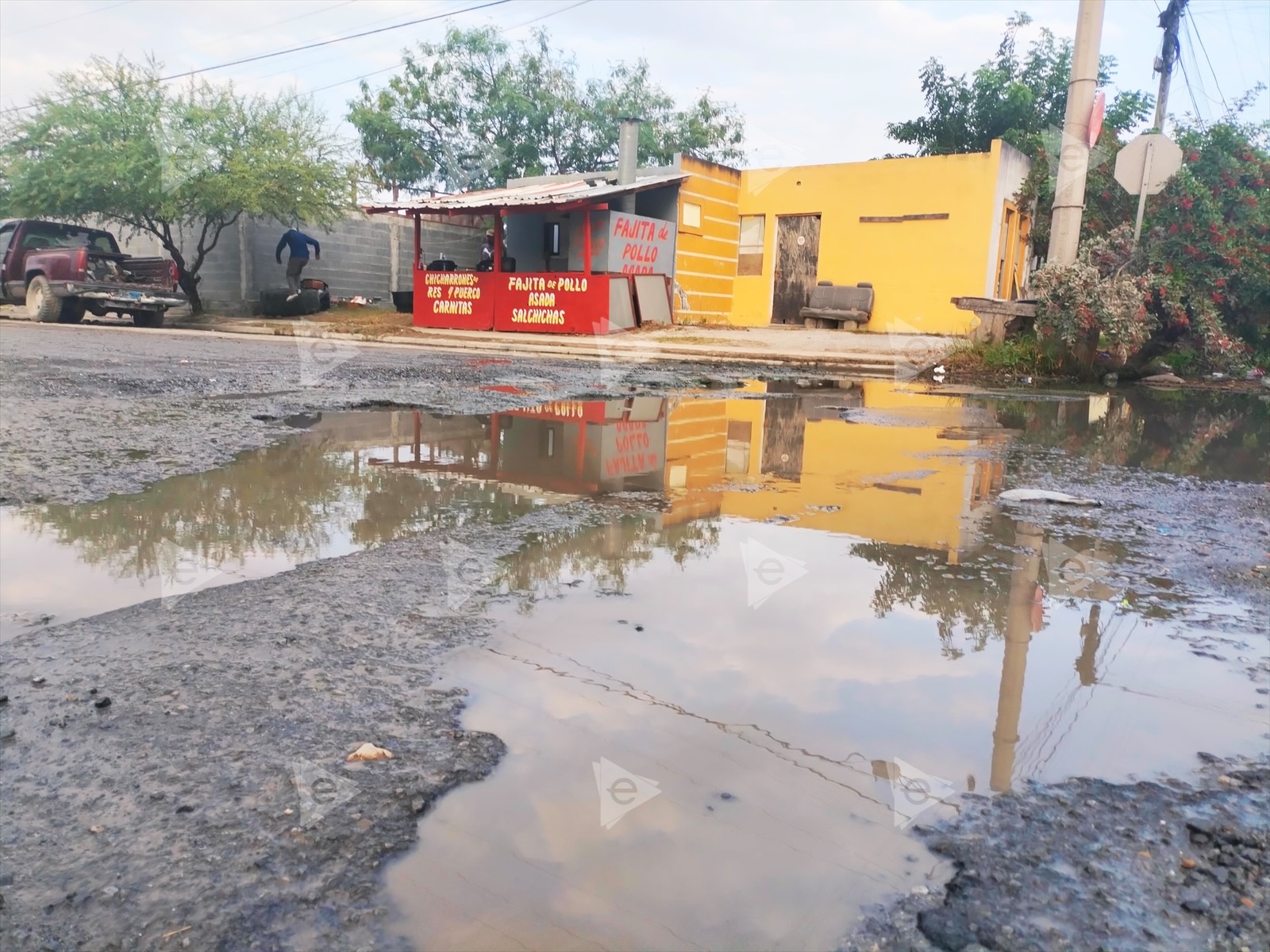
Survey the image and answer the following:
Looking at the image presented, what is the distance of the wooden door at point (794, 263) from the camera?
2041 cm

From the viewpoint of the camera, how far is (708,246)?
68.4 feet

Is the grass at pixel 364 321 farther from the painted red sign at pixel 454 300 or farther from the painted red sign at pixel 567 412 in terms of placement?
the painted red sign at pixel 567 412

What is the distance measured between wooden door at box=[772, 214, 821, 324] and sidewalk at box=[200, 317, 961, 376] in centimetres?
148

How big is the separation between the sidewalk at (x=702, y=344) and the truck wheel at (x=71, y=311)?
→ 2479 mm

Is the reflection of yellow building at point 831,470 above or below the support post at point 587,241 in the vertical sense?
below

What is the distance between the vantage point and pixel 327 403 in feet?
24.0

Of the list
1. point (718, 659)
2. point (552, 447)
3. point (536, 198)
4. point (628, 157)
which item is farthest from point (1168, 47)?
point (718, 659)

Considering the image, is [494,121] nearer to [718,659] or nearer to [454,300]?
[454,300]

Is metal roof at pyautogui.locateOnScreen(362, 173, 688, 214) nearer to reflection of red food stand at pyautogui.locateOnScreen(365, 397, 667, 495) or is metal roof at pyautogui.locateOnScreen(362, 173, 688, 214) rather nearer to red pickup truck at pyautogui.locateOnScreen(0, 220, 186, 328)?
red pickup truck at pyautogui.locateOnScreen(0, 220, 186, 328)

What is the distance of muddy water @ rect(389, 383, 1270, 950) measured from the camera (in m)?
1.61

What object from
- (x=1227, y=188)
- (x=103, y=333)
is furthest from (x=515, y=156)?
(x=1227, y=188)

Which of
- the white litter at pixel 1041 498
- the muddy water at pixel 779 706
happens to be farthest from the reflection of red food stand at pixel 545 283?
the muddy water at pixel 779 706

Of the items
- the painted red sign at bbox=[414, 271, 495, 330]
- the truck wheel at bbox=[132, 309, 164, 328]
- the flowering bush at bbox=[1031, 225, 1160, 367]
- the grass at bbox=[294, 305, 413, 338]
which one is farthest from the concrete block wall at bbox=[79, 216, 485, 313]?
the flowering bush at bbox=[1031, 225, 1160, 367]

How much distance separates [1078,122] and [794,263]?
9154 mm
